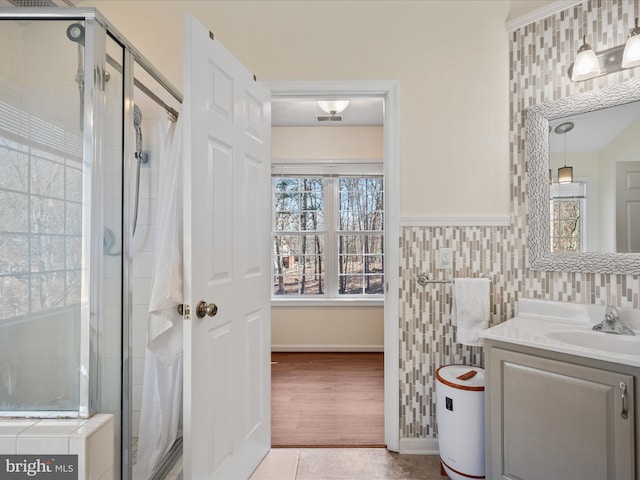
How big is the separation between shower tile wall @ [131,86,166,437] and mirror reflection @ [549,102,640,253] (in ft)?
6.73

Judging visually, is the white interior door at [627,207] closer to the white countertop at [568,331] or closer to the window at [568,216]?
the window at [568,216]

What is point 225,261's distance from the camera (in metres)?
1.56

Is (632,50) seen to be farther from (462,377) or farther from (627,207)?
(462,377)

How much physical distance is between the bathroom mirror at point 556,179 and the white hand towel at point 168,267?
1.81 m

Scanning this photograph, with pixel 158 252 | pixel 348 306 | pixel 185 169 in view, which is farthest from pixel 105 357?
pixel 348 306

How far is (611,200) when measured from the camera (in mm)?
1686

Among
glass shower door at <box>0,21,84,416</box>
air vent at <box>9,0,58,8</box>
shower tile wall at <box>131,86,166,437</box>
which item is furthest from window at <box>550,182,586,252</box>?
air vent at <box>9,0,58,8</box>

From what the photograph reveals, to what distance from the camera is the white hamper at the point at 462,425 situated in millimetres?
1667

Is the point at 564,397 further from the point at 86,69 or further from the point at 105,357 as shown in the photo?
the point at 86,69

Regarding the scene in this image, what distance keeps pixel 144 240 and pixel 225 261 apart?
15.7 inches

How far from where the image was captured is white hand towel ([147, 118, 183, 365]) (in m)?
1.32

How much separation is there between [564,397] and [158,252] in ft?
5.67

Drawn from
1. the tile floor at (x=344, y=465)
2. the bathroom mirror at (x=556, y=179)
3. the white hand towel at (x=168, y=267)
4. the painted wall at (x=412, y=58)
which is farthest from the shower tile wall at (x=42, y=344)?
the bathroom mirror at (x=556, y=179)

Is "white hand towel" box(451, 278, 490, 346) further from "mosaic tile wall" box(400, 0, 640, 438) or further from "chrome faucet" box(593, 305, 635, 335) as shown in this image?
"chrome faucet" box(593, 305, 635, 335)
